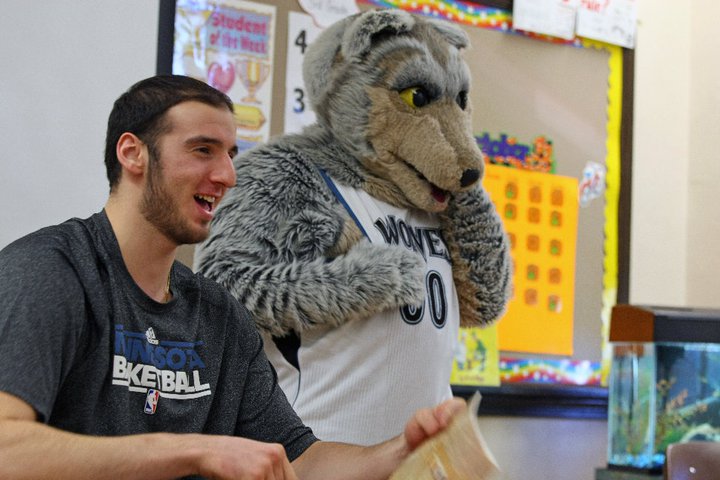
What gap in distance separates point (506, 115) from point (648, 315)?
61 cm

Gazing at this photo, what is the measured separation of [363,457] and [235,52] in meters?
1.09

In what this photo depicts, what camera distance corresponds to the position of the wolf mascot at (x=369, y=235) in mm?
1452

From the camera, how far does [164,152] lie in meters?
1.13

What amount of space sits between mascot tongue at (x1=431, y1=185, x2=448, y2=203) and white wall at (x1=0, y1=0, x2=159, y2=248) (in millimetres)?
657

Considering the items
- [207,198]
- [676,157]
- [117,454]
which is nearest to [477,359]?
[676,157]

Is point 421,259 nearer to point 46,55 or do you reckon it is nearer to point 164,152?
point 164,152

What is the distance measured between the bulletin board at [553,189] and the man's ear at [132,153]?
114 centimetres

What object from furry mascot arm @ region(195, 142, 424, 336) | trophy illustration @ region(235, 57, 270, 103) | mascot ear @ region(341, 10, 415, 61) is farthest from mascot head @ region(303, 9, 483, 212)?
trophy illustration @ region(235, 57, 270, 103)

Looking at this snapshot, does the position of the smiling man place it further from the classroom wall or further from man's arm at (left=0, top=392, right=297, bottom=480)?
the classroom wall

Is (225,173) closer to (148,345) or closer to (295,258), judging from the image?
(148,345)

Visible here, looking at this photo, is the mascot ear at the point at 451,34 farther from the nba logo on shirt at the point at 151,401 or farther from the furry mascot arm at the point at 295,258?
the nba logo on shirt at the point at 151,401

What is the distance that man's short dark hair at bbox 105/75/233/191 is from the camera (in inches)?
44.8

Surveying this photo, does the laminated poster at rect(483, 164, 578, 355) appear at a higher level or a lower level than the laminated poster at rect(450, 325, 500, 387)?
higher

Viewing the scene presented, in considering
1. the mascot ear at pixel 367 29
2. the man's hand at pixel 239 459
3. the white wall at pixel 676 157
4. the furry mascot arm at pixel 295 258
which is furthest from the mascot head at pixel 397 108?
the white wall at pixel 676 157
